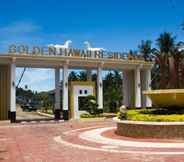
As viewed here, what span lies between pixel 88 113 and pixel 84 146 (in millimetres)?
20298

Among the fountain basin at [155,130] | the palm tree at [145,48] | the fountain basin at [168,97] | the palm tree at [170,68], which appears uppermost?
the palm tree at [145,48]

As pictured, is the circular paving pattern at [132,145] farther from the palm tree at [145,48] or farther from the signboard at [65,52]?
the palm tree at [145,48]

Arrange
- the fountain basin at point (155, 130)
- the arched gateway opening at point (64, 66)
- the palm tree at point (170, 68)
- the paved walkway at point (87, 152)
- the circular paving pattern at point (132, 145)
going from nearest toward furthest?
the paved walkway at point (87, 152), the circular paving pattern at point (132, 145), the fountain basin at point (155, 130), the palm tree at point (170, 68), the arched gateway opening at point (64, 66)

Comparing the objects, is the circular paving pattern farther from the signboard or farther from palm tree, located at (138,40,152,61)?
palm tree, located at (138,40,152,61)

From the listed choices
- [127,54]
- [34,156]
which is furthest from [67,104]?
[34,156]

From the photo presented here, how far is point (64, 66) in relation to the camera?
32.3 meters

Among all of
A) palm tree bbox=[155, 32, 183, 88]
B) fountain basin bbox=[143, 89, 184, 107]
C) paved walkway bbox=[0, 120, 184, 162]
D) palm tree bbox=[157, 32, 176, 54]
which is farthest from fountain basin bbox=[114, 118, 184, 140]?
palm tree bbox=[157, 32, 176, 54]

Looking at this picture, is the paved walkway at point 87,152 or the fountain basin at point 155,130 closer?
the paved walkway at point 87,152

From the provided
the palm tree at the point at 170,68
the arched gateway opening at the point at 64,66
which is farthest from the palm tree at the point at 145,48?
the palm tree at the point at 170,68

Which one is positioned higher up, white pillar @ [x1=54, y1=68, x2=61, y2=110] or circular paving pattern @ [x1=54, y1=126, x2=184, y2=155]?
white pillar @ [x1=54, y1=68, x2=61, y2=110]

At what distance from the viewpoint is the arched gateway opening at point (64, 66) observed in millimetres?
30191

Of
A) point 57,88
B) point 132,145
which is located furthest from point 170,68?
point 57,88

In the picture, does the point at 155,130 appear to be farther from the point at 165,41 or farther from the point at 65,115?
the point at 165,41

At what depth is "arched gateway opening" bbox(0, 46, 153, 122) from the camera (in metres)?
30.2
